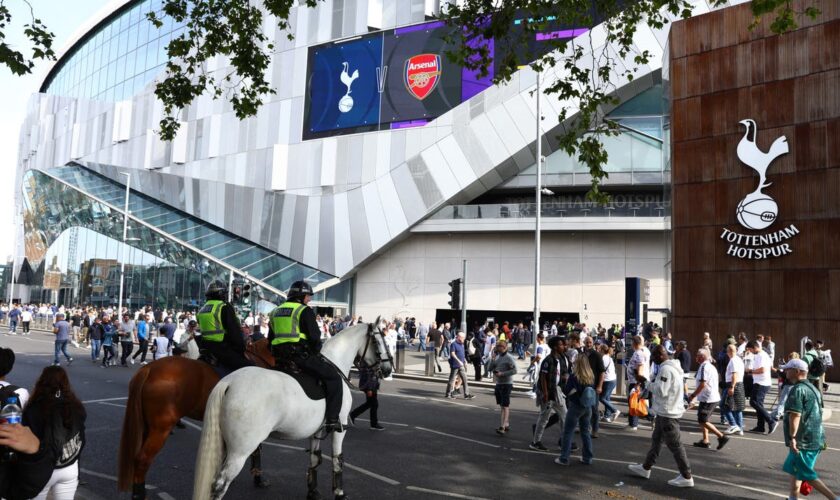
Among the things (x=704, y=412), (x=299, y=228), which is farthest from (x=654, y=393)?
(x=299, y=228)

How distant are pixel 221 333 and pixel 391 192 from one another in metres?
28.1

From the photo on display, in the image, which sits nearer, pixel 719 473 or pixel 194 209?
pixel 719 473

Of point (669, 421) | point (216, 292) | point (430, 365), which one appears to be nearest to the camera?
point (216, 292)

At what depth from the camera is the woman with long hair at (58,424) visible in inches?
148

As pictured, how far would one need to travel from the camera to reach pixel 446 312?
120 feet

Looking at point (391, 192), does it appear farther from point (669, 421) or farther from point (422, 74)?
point (669, 421)

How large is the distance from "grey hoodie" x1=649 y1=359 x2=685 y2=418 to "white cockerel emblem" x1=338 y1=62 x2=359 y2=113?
32004 millimetres

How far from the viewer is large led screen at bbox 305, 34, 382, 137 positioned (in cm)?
3672

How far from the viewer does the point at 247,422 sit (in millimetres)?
5336

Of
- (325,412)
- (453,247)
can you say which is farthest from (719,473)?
(453,247)

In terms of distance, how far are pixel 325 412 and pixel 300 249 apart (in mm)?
31967

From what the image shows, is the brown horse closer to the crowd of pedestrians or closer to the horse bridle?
the horse bridle

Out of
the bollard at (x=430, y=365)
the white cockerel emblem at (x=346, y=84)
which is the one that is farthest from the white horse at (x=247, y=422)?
the white cockerel emblem at (x=346, y=84)

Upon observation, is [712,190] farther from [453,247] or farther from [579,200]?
[453,247]
